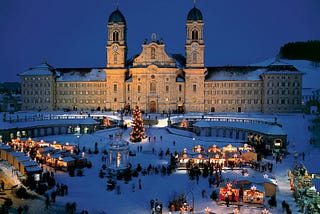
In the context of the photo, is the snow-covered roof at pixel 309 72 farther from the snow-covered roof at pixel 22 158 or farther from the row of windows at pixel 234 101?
the snow-covered roof at pixel 22 158

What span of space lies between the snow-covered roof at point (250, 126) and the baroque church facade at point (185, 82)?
714 inches

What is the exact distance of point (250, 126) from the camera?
174 feet

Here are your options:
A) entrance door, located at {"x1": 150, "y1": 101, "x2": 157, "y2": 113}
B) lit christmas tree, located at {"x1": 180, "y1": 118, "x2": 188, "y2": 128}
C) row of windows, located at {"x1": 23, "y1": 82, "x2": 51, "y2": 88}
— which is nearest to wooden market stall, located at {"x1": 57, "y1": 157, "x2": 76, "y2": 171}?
lit christmas tree, located at {"x1": 180, "y1": 118, "x2": 188, "y2": 128}

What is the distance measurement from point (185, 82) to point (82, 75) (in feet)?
72.6

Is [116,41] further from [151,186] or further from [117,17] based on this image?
[151,186]

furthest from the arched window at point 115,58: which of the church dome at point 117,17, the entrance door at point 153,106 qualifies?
the entrance door at point 153,106

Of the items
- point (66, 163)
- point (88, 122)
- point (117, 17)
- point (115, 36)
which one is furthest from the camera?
point (115, 36)

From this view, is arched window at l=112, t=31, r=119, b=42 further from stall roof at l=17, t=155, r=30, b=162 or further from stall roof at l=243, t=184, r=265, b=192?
stall roof at l=243, t=184, r=265, b=192

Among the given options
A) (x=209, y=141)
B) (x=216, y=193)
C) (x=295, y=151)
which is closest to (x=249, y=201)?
(x=216, y=193)

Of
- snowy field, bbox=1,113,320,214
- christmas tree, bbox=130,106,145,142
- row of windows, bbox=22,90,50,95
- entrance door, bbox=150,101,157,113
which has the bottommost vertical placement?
snowy field, bbox=1,113,320,214

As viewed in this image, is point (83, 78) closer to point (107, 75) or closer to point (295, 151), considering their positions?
point (107, 75)

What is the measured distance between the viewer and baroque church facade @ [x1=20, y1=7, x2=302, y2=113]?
244ft

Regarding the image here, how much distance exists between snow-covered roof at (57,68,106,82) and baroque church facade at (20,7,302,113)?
0.71 m

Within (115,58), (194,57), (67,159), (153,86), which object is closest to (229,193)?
(67,159)
